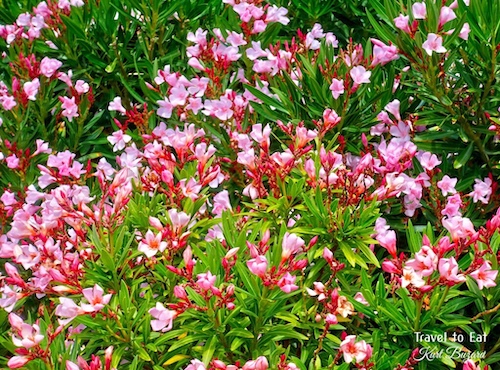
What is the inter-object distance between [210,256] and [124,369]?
46 centimetres

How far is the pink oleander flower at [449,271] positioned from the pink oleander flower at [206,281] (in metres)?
0.67

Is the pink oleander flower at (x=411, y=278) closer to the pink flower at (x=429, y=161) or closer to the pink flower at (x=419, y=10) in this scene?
the pink flower at (x=429, y=161)

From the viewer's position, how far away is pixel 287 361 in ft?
6.70

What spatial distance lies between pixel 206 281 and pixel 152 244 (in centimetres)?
30

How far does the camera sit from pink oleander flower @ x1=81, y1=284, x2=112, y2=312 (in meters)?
1.90

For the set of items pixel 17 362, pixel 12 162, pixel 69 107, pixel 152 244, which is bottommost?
pixel 17 362

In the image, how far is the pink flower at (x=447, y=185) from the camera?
Result: 2498mm

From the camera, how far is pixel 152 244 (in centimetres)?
206

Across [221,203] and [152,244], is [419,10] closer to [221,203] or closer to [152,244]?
[221,203]

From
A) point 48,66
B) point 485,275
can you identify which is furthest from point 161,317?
point 48,66

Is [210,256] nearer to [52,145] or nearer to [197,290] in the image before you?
[197,290]

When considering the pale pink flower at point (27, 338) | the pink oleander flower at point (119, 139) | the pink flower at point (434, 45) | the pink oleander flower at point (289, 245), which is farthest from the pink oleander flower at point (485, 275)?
the pink oleander flower at point (119, 139)

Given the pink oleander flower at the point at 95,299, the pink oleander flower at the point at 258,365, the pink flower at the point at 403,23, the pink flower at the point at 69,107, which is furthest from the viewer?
the pink flower at the point at 69,107

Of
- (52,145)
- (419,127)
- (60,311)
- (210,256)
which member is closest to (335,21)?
(419,127)
